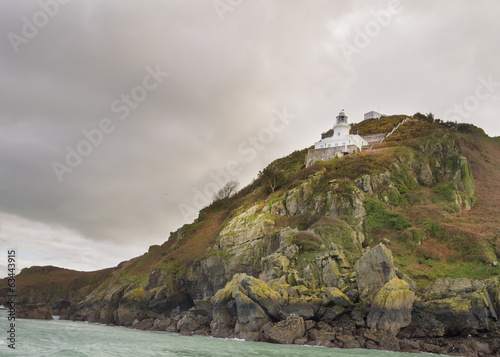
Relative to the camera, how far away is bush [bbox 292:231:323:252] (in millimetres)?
35406

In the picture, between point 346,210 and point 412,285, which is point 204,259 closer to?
point 346,210

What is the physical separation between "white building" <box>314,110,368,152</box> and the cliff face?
6.57 metres

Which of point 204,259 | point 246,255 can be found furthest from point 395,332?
point 204,259

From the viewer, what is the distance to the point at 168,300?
45906 mm

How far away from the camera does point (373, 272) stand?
1134 inches

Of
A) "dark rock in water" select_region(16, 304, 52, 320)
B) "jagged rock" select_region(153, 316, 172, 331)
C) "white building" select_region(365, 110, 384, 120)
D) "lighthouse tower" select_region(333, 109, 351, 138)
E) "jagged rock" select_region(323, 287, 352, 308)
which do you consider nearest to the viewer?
"jagged rock" select_region(323, 287, 352, 308)

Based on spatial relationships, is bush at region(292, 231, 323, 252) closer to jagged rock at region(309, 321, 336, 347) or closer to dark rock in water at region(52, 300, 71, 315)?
jagged rock at region(309, 321, 336, 347)

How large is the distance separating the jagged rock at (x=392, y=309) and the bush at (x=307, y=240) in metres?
9.88

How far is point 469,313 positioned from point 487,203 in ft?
87.1

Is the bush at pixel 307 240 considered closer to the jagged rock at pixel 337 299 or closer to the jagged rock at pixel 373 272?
the jagged rock at pixel 373 272

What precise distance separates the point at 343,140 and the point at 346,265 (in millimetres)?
35831

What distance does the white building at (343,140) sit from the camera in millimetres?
62297

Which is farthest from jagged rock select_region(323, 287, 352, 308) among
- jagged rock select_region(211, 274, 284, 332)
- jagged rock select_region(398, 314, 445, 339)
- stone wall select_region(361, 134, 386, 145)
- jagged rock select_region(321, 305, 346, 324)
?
stone wall select_region(361, 134, 386, 145)

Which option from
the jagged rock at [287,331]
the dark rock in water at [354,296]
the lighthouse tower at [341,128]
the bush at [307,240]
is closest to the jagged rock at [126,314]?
the bush at [307,240]
